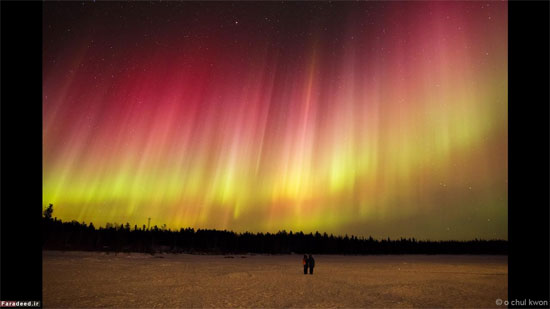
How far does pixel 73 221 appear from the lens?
426ft

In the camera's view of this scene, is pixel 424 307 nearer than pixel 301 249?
Yes

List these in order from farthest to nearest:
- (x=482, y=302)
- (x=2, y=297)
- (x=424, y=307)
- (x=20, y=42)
→ (x=482, y=302) → (x=424, y=307) → (x=20, y=42) → (x=2, y=297)

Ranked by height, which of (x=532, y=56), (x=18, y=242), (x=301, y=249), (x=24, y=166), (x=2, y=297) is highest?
(x=532, y=56)

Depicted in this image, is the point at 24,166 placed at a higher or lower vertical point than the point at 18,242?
higher

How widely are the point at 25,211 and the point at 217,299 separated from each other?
487 inches

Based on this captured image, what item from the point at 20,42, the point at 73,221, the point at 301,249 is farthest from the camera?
the point at 301,249

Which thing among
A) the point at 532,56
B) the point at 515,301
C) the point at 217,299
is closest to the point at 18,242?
the point at 515,301

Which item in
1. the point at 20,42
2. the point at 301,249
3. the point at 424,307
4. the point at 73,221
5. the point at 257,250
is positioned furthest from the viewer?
the point at 301,249

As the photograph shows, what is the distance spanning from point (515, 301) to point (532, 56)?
165 inches

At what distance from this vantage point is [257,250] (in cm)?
13988

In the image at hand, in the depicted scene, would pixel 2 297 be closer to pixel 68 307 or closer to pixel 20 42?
pixel 20 42

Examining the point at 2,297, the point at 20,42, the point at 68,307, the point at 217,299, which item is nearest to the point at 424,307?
the point at 217,299

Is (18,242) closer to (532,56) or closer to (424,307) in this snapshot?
(532,56)

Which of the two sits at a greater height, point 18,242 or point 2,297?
point 18,242
